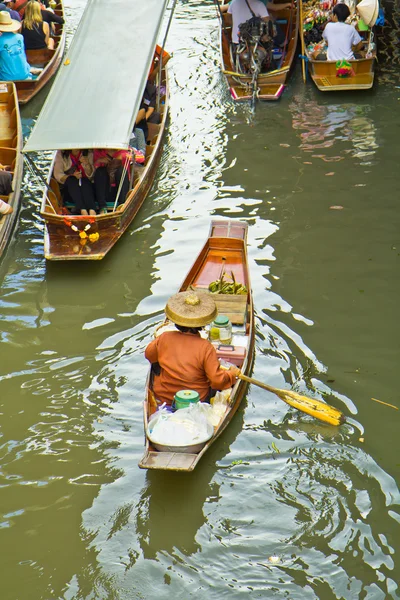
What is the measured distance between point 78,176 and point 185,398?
15.8 feet

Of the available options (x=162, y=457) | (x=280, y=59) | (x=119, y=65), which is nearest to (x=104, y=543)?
(x=162, y=457)

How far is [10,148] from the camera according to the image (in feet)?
36.5

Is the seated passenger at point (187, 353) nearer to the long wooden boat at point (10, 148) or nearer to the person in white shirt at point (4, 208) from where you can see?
the long wooden boat at point (10, 148)

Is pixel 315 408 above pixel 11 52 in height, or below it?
below

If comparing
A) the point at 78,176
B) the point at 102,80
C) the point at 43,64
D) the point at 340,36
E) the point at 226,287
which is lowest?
the point at 43,64

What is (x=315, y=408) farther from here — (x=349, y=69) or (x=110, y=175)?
(x=349, y=69)

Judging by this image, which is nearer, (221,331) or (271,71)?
(221,331)

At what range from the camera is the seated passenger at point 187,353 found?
598 cm

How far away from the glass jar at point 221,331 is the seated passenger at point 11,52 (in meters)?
8.84

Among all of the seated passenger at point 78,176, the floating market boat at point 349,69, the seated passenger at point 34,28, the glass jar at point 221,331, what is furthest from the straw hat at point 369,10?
the glass jar at point 221,331

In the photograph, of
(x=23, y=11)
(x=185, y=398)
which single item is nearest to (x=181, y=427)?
(x=185, y=398)

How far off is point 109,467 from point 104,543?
2.65 ft

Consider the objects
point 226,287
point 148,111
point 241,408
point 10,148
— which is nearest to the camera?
point 241,408

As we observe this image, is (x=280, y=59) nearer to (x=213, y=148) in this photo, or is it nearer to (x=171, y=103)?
(x=171, y=103)
